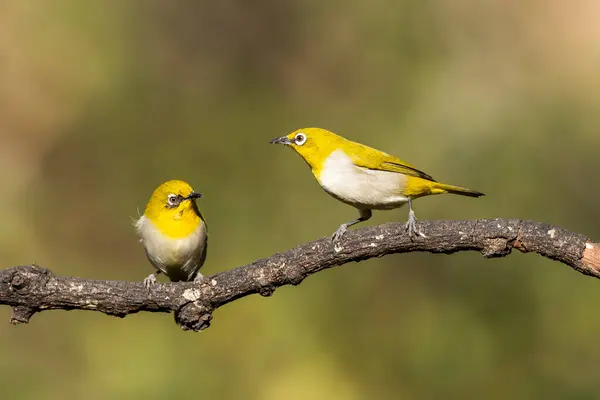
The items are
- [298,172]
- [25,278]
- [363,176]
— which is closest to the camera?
[25,278]

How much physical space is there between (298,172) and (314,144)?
200 inches

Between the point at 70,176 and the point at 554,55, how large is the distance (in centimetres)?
817

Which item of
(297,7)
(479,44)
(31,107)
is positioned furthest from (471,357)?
(31,107)

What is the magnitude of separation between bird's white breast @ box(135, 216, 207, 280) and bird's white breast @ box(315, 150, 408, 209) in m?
1.24

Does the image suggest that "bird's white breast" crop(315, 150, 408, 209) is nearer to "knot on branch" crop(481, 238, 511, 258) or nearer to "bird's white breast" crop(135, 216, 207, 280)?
"knot on branch" crop(481, 238, 511, 258)

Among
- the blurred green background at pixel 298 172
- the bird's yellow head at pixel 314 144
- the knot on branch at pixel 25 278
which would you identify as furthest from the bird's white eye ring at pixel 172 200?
the blurred green background at pixel 298 172

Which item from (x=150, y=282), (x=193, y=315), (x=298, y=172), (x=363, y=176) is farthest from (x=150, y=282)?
(x=298, y=172)

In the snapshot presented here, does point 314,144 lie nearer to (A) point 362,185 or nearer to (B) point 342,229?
(A) point 362,185

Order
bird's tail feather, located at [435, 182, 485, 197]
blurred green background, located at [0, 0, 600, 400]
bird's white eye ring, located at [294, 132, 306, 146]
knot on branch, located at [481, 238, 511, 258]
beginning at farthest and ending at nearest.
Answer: blurred green background, located at [0, 0, 600, 400] < bird's white eye ring, located at [294, 132, 306, 146] < bird's tail feather, located at [435, 182, 485, 197] < knot on branch, located at [481, 238, 511, 258]

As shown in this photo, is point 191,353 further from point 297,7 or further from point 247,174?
point 297,7

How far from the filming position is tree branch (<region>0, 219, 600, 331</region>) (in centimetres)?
563

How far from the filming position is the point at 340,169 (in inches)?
253

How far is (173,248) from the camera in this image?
679cm

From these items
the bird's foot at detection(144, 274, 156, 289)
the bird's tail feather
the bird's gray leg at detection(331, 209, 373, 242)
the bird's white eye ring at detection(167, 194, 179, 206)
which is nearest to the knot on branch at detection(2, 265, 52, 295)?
the bird's foot at detection(144, 274, 156, 289)
